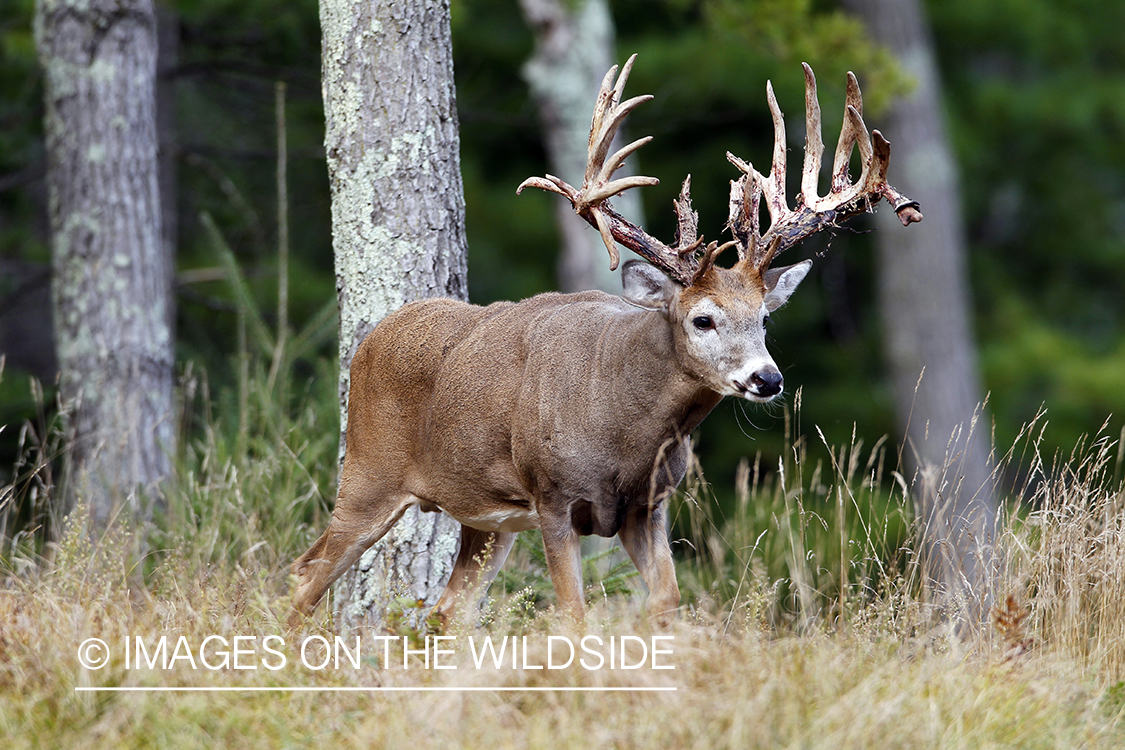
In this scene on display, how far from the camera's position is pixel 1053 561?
4355 mm

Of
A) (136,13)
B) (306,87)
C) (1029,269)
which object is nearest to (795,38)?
(306,87)

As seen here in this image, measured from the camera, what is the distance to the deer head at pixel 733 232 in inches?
159

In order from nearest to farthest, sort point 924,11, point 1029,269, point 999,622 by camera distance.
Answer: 1. point 999,622
2. point 924,11
3. point 1029,269

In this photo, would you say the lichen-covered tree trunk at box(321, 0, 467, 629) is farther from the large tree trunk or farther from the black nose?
the large tree trunk

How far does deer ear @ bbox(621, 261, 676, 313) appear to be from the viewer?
419 cm

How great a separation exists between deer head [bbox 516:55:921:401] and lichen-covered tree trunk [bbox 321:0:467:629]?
3.11 ft

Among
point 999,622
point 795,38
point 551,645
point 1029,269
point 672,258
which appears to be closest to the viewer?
point 551,645

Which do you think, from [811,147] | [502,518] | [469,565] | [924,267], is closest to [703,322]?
[811,147]

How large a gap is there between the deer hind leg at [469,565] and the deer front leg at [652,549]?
63 centimetres

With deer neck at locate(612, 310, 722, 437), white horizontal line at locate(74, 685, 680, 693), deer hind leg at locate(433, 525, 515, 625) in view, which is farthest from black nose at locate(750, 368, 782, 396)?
deer hind leg at locate(433, 525, 515, 625)

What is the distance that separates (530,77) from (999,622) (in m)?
6.49

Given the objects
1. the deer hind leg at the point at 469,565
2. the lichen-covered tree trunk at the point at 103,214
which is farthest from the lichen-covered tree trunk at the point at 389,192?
the lichen-covered tree trunk at the point at 103,214

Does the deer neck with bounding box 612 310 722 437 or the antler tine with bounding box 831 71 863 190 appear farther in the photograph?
the antler tine with bounding box 831 71 863 190

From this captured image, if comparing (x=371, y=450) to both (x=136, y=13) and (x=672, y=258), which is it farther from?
(x=136, y=13)
